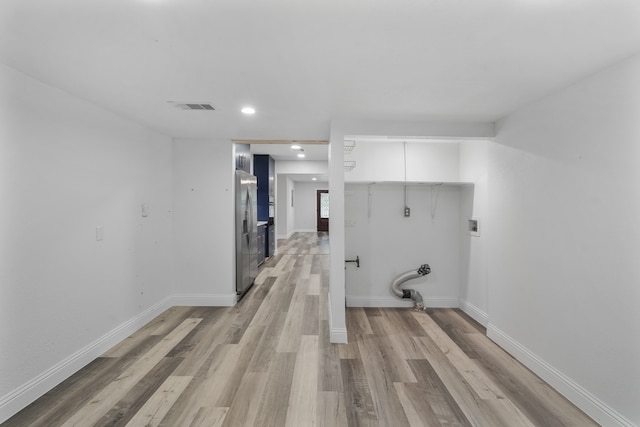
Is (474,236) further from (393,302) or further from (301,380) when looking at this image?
(301,380)

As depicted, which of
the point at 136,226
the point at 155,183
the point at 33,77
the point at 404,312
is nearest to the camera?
the point at 33,77

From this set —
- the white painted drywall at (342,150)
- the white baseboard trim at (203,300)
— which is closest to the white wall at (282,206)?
the white baseboard trim at (203,300)

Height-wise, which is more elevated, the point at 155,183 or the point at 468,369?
the point at 155,183

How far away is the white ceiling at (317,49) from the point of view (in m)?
1.32

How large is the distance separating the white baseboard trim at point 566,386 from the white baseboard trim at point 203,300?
319 centimetres

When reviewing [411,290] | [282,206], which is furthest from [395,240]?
[282,206]

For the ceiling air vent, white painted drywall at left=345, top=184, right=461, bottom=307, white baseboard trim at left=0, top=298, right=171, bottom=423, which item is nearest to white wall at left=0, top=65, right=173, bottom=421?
white baseboard trim at left=0, top=298, right=171, bottom=423

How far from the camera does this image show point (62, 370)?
2240 millimetres

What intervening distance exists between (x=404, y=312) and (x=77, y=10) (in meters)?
3.93

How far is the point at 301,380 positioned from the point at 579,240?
7.35 feet

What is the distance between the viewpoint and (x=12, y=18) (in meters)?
1.37

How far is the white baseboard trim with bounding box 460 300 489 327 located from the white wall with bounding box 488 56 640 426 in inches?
21.3

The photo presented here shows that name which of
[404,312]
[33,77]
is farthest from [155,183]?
[404,312]

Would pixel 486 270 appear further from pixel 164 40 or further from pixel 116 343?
pixel 116 343
